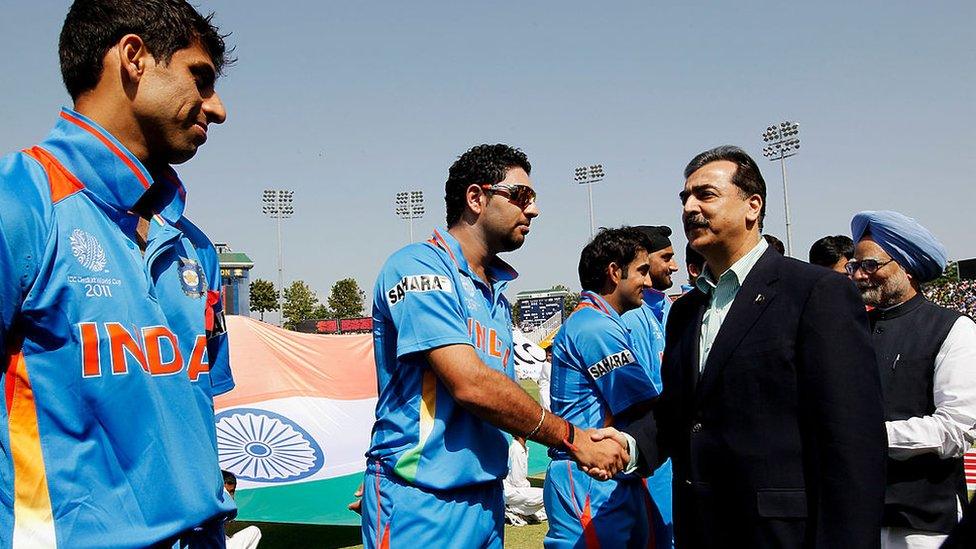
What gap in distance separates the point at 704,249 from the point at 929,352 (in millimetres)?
1585

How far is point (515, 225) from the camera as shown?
12.9ft

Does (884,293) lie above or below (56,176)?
below

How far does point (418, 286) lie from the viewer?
3328mm

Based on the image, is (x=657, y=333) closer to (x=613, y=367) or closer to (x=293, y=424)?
(x=613, y=367)

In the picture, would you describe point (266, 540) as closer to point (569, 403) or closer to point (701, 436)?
point (569, 403)

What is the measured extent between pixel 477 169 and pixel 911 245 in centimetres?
250

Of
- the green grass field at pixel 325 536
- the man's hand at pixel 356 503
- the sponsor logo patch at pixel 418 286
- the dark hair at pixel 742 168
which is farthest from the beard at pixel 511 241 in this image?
the green grass field at pixel 325 536

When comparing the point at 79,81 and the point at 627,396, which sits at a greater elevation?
the point at 79,81

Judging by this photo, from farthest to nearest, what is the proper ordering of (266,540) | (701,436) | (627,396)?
(266,540)
(627,396)
(701,436)

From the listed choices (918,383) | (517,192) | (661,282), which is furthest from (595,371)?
(661,282)

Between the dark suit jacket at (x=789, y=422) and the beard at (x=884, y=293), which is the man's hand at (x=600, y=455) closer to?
the dark suit jacket at (x=789, y=422)

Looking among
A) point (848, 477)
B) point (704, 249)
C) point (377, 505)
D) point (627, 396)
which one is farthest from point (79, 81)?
point (627, 396)

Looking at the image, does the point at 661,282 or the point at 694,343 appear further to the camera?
the point at 661,282

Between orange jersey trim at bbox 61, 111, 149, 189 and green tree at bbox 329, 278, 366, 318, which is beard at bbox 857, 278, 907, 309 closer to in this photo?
orange jersey trim at bbox 61, 111, 149, 189
